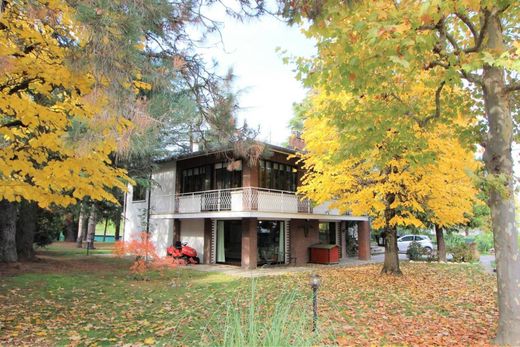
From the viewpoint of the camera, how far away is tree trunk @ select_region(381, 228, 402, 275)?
1545cm

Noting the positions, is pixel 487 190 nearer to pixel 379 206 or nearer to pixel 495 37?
pixel 495 37

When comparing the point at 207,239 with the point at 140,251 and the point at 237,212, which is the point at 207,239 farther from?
the point at 140,251

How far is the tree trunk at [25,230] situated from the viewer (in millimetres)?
18172

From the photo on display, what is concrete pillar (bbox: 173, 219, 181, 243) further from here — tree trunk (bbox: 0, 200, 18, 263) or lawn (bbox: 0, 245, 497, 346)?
tree trunk (bbox: 0, 200, 18, 263)

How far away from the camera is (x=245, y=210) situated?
57.9 ft

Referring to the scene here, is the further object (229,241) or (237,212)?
(229,241)

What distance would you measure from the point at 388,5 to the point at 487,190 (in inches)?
141

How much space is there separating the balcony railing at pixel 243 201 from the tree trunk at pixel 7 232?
26.1 feet

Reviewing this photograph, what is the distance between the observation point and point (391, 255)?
51.2ft

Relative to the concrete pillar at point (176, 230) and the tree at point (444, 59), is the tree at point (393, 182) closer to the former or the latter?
the tree at point (444, 59)

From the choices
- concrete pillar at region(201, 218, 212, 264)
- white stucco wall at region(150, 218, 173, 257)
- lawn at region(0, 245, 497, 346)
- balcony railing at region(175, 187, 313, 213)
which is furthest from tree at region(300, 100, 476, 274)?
white stucco wall at region(150, 218, 173, 257)

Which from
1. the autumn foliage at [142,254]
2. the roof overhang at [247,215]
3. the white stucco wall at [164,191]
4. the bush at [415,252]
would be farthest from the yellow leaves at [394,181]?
the white stucco wall at [164,191]

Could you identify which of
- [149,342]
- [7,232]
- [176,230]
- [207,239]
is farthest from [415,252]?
[7,232]

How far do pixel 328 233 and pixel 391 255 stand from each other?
9.45 m
